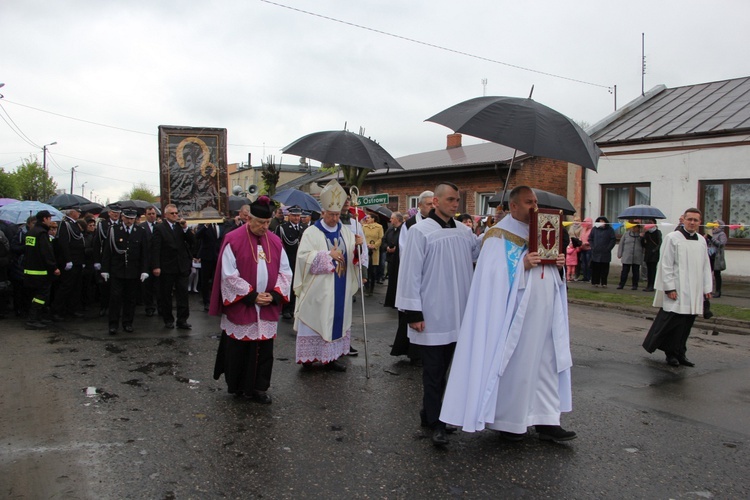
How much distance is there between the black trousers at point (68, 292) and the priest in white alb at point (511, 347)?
846 cm

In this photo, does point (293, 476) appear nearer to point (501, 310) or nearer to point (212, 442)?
point (212, 442)

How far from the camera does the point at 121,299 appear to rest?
9594 millimetres

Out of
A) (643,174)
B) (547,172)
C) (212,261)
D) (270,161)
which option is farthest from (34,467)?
(270,161)

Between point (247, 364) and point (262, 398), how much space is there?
1.18 ft

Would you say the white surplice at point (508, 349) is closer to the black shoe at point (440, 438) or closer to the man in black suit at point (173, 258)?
the black shoe at point (440, 438)

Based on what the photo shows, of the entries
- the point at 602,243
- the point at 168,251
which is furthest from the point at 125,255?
the point at 602,243

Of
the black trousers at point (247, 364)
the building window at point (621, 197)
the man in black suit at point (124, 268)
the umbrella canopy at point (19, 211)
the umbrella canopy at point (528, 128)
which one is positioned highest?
the building window at point (621, 197)

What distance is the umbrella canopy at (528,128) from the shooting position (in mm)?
4676

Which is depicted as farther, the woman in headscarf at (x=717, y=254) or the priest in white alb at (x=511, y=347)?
the woman in headscarf at (x=717, y=254)

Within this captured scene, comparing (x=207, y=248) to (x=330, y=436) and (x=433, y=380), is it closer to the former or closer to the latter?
(x=330, y=436)

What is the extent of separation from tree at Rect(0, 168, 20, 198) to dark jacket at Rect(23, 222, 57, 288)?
1798 inches

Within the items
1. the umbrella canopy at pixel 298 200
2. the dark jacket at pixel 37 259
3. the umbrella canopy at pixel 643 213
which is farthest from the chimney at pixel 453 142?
the dark jacket at pixel 37 259

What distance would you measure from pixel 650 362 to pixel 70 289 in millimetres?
9495

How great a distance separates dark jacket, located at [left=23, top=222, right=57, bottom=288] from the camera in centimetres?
1014
